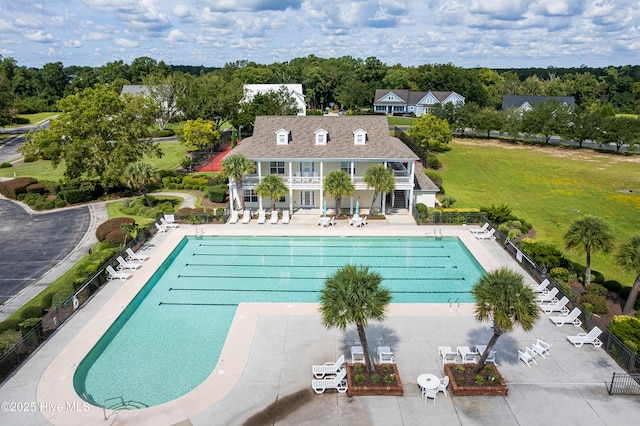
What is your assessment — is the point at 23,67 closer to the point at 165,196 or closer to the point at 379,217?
the point at 165,196

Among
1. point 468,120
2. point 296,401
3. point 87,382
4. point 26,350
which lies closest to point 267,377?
point 296,401

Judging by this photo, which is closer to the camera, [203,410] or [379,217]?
[203,410]

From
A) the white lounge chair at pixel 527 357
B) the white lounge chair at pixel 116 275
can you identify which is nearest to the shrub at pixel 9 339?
the white lounge chair at pixel 116 275

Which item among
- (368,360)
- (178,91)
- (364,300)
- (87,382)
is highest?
(178,91)

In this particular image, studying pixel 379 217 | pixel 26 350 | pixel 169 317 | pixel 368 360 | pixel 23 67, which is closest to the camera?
pixel 368 360

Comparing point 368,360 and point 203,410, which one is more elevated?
point 368,360

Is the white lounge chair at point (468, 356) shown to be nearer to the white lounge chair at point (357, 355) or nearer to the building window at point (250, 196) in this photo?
the white lounge chair at point (357, 355)
